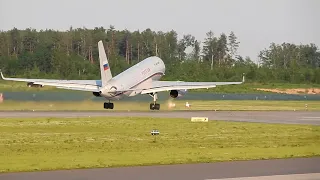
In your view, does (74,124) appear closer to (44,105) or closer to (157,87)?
(44,105)

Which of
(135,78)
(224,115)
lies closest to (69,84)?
(135,78)

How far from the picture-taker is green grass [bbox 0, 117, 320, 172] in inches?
1049

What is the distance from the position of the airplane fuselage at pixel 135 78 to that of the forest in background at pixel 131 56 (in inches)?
870

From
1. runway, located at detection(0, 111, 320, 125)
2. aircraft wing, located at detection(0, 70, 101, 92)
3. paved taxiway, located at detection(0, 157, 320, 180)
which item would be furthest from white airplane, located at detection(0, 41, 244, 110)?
paved taxiway, located at detection(0, 157, 320, 180)

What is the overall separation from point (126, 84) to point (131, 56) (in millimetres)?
82192

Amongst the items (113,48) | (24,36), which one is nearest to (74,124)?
(24,36)

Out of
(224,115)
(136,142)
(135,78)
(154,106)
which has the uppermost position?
(135,78)

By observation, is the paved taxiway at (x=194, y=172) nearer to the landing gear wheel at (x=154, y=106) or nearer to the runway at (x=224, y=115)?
the runway at (x=224, y=115)

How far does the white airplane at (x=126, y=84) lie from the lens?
66688 mm

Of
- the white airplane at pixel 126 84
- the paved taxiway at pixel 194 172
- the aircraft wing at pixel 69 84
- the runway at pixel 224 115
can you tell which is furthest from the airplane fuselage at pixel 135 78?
the paved taxiway at pixel 194 172

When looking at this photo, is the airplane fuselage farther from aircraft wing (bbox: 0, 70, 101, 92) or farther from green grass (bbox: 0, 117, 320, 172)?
green grass (bbox: 0, 117, 320, 172)

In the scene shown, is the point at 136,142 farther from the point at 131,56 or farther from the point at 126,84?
the point at 131,56

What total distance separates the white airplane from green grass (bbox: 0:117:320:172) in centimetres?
1743

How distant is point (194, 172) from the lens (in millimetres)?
23203
